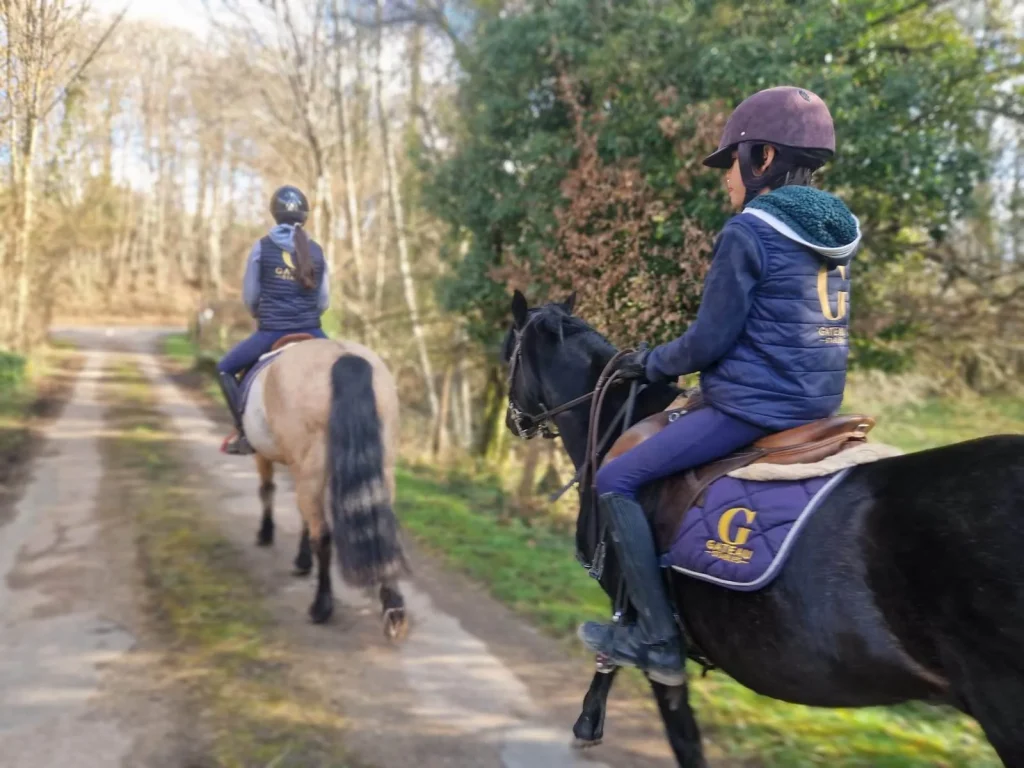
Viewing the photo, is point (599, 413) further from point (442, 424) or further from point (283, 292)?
point (442, 424)

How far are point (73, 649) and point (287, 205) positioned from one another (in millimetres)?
3410

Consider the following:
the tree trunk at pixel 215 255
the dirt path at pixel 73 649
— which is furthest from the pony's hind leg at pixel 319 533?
the tree trunk at pixel 215 255

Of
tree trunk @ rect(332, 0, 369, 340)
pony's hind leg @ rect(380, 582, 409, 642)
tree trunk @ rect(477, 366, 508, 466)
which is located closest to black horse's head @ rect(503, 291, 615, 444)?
pony's hind leg @ rect(380, 582, 409, 642)

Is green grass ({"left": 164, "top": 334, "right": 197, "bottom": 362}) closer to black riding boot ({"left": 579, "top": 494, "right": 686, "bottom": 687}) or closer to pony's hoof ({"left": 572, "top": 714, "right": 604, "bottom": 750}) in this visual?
pony's hoof ({"left": 572, "top": 714, "right": 604, "bottom": 750})

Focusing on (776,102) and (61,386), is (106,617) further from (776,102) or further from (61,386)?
(61,386)

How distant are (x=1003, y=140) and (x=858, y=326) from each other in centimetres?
496

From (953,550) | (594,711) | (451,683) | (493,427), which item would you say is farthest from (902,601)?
(493,427)

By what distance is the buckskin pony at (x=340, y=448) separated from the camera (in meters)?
4.44

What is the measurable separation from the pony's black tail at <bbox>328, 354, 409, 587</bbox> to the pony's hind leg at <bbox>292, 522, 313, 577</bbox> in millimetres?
1317

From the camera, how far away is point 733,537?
2311mm

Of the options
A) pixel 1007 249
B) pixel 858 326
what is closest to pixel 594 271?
pixel 858 326

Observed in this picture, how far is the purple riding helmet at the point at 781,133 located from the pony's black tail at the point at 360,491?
293 cm

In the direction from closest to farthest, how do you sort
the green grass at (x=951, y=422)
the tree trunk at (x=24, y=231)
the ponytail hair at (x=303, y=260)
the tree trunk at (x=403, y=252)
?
1. the ponytail hair at (x=303, y=260)
2. the tree trunk at (x=24, y=231)
3. the tree trunk at (x=403, y=252)
4. the green grass at (x=951, y=422)

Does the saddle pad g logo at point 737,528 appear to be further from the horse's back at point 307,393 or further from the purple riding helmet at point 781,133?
the horse's back at point 307,393
